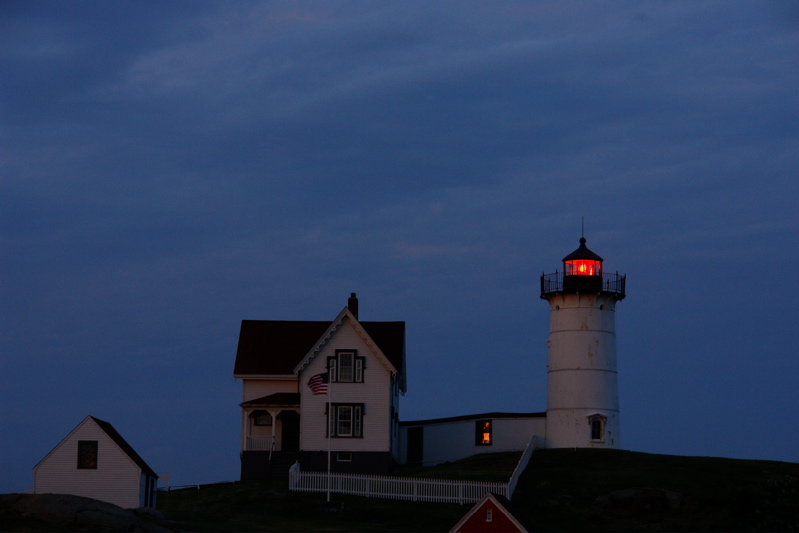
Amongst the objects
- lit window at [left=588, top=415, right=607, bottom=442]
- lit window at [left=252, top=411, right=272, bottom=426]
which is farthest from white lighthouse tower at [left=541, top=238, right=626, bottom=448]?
lit window at [left=252, top=411, right=272, bottom=426]

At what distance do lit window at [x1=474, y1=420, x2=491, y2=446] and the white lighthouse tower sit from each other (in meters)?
3.18

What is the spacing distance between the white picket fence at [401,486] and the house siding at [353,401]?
2.73m

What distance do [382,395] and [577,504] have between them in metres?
12.1

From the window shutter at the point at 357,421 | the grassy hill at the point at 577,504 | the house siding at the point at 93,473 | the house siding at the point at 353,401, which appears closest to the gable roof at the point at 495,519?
the grassy hill at the point at 577,504

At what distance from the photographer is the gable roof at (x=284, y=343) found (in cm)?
6047

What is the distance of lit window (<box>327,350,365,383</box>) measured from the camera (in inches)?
2250

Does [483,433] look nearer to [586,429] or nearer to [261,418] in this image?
[586,429]

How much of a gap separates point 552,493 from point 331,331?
44.5 feet

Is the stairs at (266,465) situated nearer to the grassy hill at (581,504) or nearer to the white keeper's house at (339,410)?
the white keeper's house at (339,410)

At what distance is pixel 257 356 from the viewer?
61.6 metres

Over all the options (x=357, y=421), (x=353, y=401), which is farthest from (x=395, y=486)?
(x=353, y=401)

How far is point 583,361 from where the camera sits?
205ft

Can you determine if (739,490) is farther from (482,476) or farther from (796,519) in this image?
(482,476)

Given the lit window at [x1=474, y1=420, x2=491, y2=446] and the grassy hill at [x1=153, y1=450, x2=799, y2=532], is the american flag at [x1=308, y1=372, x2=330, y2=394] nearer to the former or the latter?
the grassy hill at [x1=153, y1=450, x2=799, y2=532]
